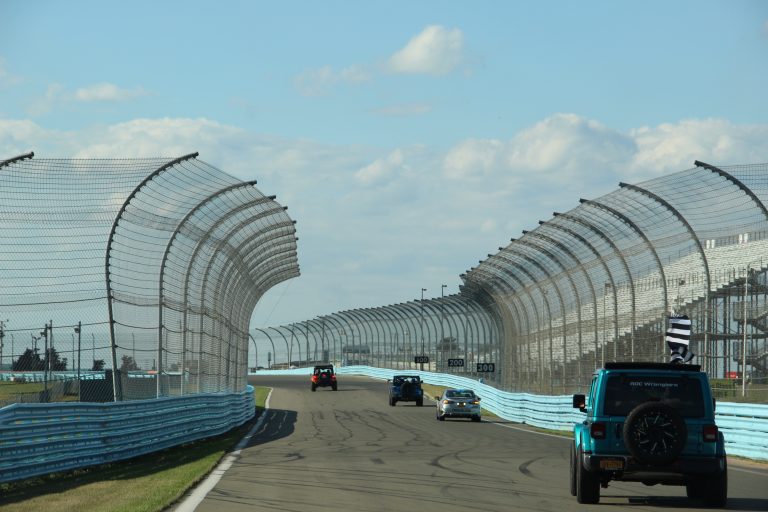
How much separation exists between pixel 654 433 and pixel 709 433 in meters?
0.64

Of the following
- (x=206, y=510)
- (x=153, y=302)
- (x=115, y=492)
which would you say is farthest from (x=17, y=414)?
(x=153, y=302)

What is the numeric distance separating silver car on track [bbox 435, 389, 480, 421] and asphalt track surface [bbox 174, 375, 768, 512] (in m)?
4.50

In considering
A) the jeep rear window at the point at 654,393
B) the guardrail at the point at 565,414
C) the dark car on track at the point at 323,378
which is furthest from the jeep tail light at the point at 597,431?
the dark car on track at the point at 323,378

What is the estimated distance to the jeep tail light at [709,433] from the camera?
1316 centimetres

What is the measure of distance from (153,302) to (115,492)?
10188 millimetres

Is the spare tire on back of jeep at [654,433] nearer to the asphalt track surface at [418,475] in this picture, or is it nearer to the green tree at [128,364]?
the asphalt track surface at [418,475]

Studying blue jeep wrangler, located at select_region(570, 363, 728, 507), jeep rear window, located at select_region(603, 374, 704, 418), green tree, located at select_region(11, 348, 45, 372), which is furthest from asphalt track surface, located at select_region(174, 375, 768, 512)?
Result: green tree, located at select_region(11, 348, 45, 372)

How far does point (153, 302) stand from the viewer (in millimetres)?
24109

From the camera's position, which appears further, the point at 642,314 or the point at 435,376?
the point at 435,376

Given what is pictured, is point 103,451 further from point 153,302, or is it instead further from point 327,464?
point 153,302

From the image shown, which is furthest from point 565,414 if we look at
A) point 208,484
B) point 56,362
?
point 208,484

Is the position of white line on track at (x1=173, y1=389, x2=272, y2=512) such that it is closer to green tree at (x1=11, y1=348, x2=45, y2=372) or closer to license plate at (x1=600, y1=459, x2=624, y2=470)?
green tree at (x1=11, y1=348, x2=45, y2=372)

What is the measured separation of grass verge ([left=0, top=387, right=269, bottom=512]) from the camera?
41.5ft

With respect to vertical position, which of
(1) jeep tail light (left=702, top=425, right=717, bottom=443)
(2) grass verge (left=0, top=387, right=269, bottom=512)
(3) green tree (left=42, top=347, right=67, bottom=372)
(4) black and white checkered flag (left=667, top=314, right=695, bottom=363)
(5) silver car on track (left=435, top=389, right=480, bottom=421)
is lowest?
(5) silver car on track (left=435, top=389, right=480, bottom=421)
